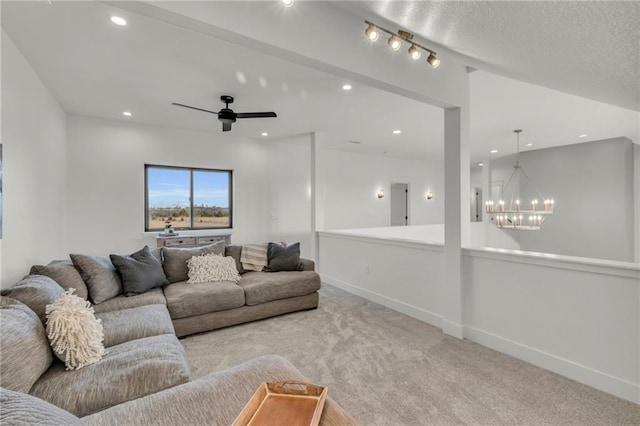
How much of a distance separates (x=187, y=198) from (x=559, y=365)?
5847mm

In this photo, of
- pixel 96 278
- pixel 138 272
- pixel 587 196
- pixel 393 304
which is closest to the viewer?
pixel 96 278

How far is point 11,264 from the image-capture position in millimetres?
2396

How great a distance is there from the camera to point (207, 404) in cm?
121

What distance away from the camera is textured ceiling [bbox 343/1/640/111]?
1544mm

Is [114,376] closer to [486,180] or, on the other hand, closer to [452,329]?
[452,329]

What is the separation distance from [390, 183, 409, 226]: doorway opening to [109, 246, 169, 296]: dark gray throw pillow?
7.32 m

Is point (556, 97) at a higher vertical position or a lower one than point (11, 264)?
higher

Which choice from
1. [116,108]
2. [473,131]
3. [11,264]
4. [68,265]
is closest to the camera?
[11,264]

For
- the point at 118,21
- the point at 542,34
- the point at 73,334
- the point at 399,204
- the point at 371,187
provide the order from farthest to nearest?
the point at 399,204
the point at 371,187
the point at 118,21
the point at 542,34
the point at 73,334

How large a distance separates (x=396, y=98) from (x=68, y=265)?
401 cm

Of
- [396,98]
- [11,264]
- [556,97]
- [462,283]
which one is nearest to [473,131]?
[556,97]

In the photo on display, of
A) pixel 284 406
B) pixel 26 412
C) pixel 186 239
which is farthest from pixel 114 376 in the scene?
pixel 186 239

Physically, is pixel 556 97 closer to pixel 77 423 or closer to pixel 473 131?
pixel 473 131

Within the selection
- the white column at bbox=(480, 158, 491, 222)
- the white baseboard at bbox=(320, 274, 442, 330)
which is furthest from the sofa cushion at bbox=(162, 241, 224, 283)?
the white column at bbox=(480, 158, 491, 222)
